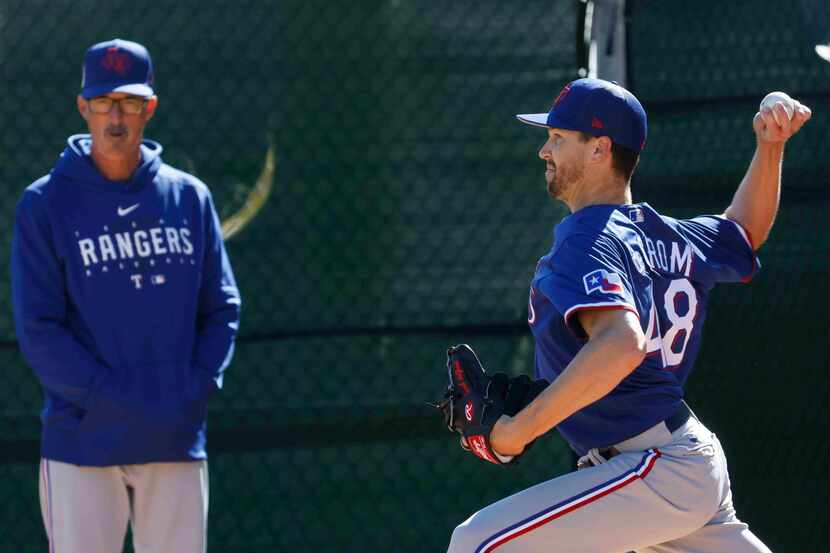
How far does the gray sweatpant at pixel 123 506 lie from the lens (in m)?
3.60

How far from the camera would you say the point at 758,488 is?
4.50m

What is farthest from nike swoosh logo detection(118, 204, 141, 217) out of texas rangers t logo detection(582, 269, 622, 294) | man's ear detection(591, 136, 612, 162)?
texas rangers t logo detection(582, 269, 622, 294)

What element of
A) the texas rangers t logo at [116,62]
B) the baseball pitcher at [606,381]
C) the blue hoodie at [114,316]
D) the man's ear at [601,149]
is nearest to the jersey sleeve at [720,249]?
the baseball pitcher at [606,381]

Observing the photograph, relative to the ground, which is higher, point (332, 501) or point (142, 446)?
point (142, 446)

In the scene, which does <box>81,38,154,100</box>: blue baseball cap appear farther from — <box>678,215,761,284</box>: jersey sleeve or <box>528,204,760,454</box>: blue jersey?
<box>678,215,761,284</box>: jersey sleeve

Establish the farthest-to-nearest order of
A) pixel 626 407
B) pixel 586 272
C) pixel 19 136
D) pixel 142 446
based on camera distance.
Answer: pixel 19 136 < pixel 142 446 < pixel 626 407 < pixel 586 272

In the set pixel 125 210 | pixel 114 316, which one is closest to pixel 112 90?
pixel 125 210

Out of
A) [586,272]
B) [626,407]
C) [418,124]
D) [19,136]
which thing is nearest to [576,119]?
[586,272]

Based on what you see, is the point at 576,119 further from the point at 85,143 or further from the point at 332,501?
the point at 332,501

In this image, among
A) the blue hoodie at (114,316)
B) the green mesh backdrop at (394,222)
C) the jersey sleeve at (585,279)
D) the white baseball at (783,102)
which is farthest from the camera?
the green mesh backdrop at (394,222)

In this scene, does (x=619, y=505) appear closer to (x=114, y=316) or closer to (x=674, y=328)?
(x=674, y=328)

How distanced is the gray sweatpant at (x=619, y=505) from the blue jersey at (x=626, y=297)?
0.08 metres

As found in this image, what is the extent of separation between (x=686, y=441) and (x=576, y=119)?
824mm

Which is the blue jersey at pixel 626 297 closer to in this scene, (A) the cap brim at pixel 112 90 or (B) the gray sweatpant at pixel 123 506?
(B) the gray sweatpant at pixel 123 506
